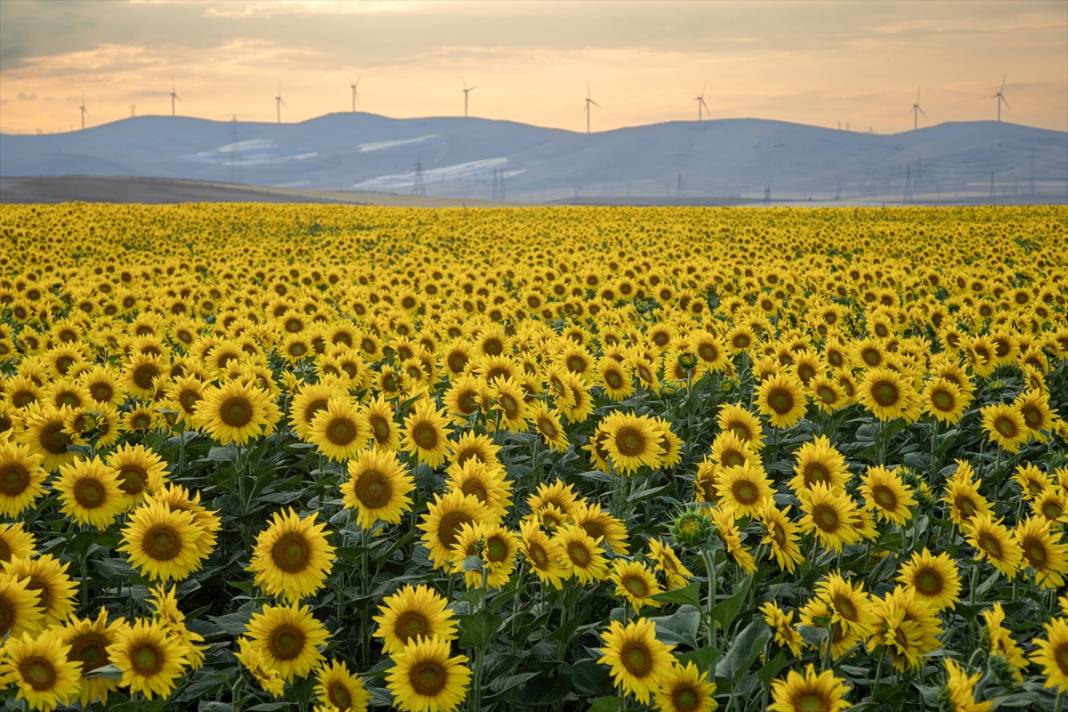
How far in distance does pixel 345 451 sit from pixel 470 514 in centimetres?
136

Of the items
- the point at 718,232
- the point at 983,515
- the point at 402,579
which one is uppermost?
the point at 718,232

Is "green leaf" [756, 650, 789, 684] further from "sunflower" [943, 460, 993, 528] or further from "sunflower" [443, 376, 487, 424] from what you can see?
"sunflower" [443, 376, 487, 424]

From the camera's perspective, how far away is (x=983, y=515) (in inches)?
183

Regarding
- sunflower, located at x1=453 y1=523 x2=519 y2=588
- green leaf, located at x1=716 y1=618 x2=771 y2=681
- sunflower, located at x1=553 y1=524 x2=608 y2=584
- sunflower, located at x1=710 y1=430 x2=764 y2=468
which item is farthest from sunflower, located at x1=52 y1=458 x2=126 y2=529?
sunflower, located at x1=710 y1=430 x2=764 y2=468

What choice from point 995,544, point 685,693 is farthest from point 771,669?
point 995,544

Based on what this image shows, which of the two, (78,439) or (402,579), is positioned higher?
(78,439)

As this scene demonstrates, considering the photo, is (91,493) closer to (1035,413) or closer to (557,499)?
(557,499)

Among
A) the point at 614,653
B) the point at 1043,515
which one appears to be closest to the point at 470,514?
the point at 614,653

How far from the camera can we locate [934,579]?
4.15 m

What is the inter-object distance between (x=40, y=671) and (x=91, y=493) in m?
1.71

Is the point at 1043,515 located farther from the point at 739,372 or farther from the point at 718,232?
the point at 718,232

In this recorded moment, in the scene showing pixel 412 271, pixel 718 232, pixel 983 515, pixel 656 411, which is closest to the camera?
pixel 983 515

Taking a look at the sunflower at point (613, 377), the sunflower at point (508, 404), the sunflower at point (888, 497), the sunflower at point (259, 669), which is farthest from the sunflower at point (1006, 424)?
the sunflower at point (259, 669)

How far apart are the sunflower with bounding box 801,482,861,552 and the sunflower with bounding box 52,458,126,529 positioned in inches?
135
